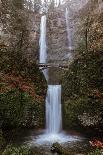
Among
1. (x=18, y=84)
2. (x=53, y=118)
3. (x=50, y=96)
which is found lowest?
(x=53, y=118)

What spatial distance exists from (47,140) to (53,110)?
9.51 feet

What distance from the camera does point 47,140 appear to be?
50.3 ft

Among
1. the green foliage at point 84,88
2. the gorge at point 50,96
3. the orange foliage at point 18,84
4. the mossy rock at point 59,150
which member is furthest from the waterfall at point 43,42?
the mossy rock at point 59,150

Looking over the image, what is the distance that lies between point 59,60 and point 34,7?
9.58 metres

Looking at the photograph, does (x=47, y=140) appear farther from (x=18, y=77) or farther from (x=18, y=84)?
(x=18, y=77)

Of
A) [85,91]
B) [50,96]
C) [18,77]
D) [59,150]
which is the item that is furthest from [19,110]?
[85,91]

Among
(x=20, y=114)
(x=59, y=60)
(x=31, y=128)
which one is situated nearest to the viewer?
(x=20, y=114)

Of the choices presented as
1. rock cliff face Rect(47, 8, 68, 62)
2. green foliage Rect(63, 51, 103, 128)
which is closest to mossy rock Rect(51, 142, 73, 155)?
green foliage Rect(63, 51, 103, 128)

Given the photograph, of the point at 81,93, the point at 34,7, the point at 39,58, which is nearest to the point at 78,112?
the point at 81,93

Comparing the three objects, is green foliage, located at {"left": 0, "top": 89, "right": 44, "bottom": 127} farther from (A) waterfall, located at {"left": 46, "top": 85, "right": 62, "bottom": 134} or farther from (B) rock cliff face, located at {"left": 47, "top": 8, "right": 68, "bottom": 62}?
(B) rock cliff face, located at {"left": 47, "top": 8, "right": 68, "bottom": 62}

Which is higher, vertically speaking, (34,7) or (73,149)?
(34,7)

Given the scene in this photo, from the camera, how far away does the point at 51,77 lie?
22047 millimetres

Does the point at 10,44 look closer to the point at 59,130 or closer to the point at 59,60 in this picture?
the point at 59,60

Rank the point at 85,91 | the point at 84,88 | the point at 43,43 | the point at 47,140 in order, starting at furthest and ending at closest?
the point at 43,43 < the point at 84,88 < the point at 85,91 < the point at 47,140
